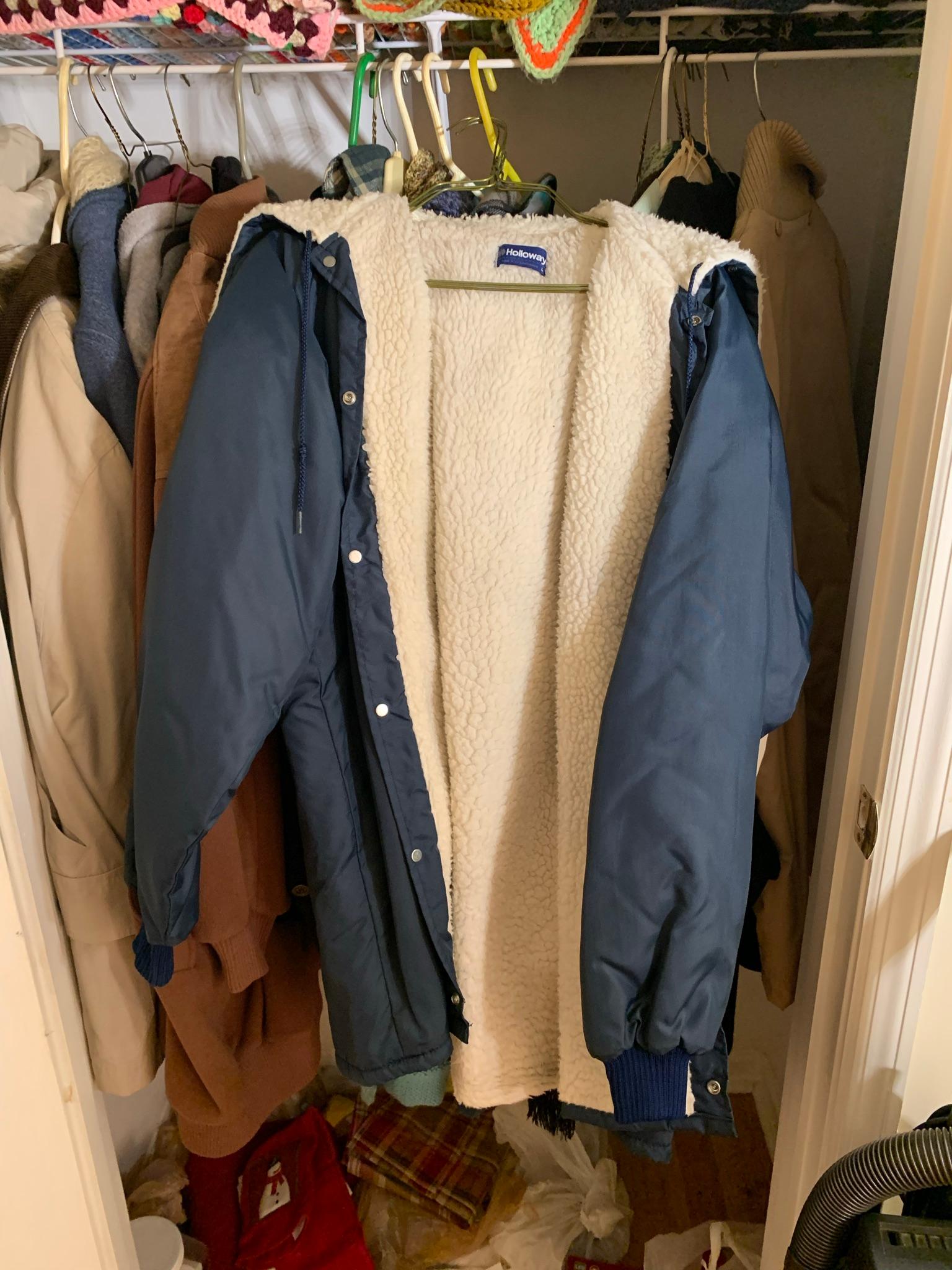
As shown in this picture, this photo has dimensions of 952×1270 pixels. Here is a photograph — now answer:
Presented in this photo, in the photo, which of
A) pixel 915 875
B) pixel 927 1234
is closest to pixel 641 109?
pixel 915 875

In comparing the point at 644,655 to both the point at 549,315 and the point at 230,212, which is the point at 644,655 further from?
the point at 230,212

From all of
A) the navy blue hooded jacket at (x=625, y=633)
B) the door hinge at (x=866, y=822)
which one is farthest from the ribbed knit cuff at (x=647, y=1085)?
the door hinge at (x=866, y=822)

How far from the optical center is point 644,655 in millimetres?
755

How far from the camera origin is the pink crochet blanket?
0.86 metres

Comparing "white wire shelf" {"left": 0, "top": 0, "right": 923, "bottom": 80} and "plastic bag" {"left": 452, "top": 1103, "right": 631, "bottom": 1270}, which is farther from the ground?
"white wire shelf" {"left": 0, "top": 0, "right": 923, "bottom": 80}

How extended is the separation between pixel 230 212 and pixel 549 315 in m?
0.34

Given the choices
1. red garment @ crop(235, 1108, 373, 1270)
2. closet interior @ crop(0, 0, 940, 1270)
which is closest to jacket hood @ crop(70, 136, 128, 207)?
closet interior @ crop(0, 0, 940, 1270)

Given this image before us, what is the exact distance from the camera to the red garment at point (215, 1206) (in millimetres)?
1378

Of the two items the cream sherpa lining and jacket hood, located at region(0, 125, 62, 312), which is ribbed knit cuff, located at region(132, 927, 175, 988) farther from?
jacket hood, located at region(0, 125, 62, 312)

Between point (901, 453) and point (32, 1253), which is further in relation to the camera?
point (32, 1253)

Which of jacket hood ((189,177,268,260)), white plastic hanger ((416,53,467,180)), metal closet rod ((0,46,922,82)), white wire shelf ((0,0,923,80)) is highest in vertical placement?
white wire shelf ((0,0,923,80))

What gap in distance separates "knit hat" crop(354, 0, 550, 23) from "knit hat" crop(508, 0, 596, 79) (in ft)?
0.05

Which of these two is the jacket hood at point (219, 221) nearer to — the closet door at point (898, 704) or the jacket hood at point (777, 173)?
the jacket hood at point (777, 173)

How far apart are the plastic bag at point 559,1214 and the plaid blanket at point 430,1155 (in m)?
0.05
